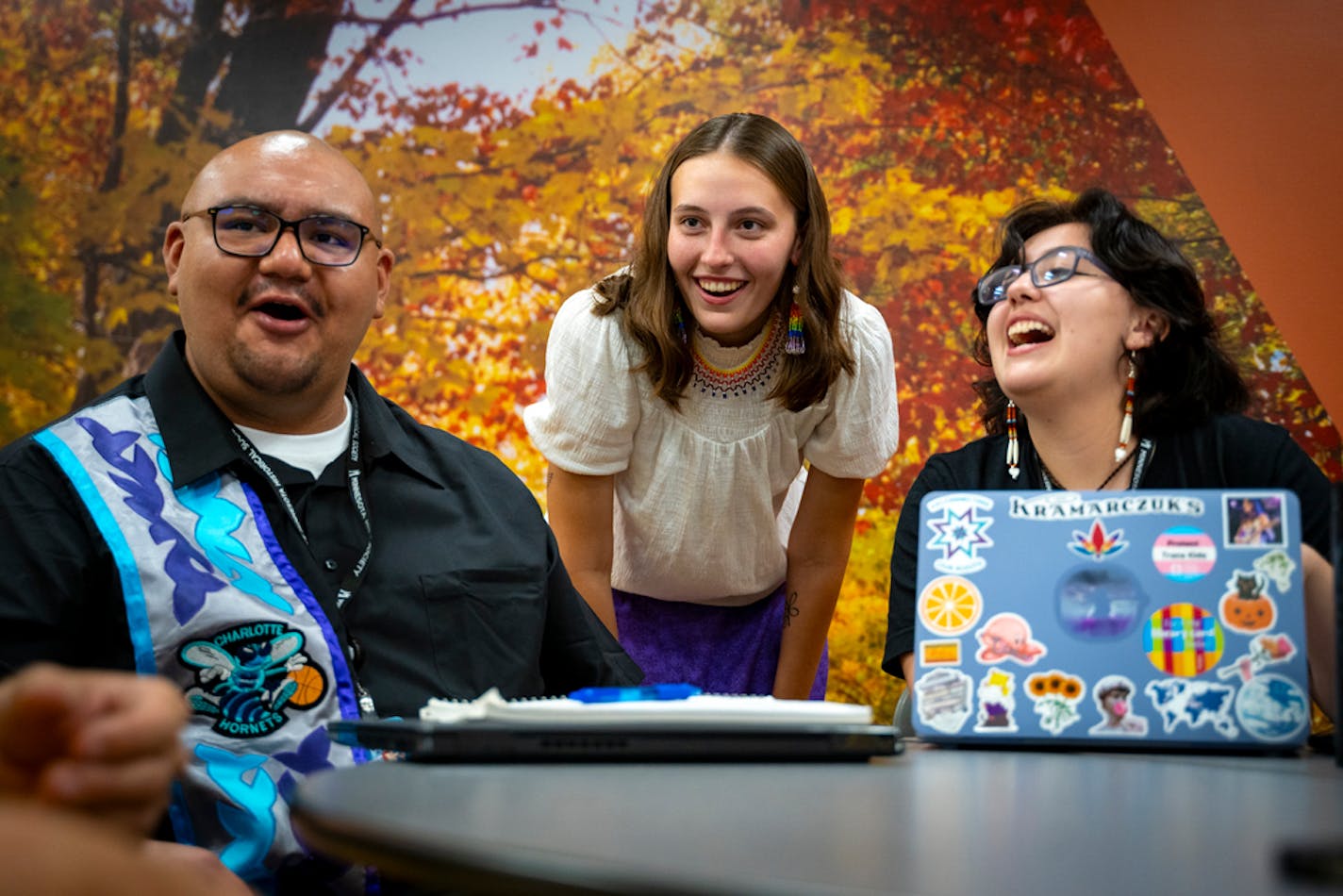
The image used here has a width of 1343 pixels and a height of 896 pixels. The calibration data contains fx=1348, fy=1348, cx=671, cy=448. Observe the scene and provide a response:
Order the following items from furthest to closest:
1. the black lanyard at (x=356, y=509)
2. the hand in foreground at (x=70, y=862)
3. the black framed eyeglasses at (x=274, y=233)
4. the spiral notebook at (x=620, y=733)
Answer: the black framed eyeglasses at (x=274, y=233)
the black lanyard at (x=356, y=509)
the spiral notebook at (x=620, y=733)
the hand in foreground at (x=70, y=862)

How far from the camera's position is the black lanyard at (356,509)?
1.58 m

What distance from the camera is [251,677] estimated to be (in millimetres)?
1457

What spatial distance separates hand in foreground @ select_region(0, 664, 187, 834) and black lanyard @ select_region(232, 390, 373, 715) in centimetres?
95

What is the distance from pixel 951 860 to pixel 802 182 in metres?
2.11

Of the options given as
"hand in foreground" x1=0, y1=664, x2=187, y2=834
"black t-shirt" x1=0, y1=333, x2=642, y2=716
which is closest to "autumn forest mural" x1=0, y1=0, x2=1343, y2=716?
"black t-shirt" x1=0, y1=333, x2=642, y2=716

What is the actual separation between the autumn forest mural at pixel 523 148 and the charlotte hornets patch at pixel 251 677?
335 cm

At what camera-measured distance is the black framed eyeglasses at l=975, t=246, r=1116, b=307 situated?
80.4 inches

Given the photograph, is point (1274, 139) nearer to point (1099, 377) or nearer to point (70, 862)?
point (1099, 377)

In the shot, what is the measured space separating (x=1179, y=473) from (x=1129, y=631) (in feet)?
2.61

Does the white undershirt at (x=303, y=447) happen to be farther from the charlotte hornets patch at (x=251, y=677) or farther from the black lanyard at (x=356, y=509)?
the charlotte hornets patch at (x=251, y=677)

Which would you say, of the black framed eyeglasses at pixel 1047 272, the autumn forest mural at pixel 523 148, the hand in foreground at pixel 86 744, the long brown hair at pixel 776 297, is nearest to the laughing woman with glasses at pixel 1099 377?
the black framed eyeglasses at pixel 1047 272

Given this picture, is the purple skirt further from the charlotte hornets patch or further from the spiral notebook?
the spiral notebook

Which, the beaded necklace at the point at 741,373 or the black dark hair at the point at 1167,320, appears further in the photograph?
the beaded necklace at the point at 741,373

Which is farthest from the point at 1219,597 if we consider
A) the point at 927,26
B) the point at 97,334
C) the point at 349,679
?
the point at 97,334
